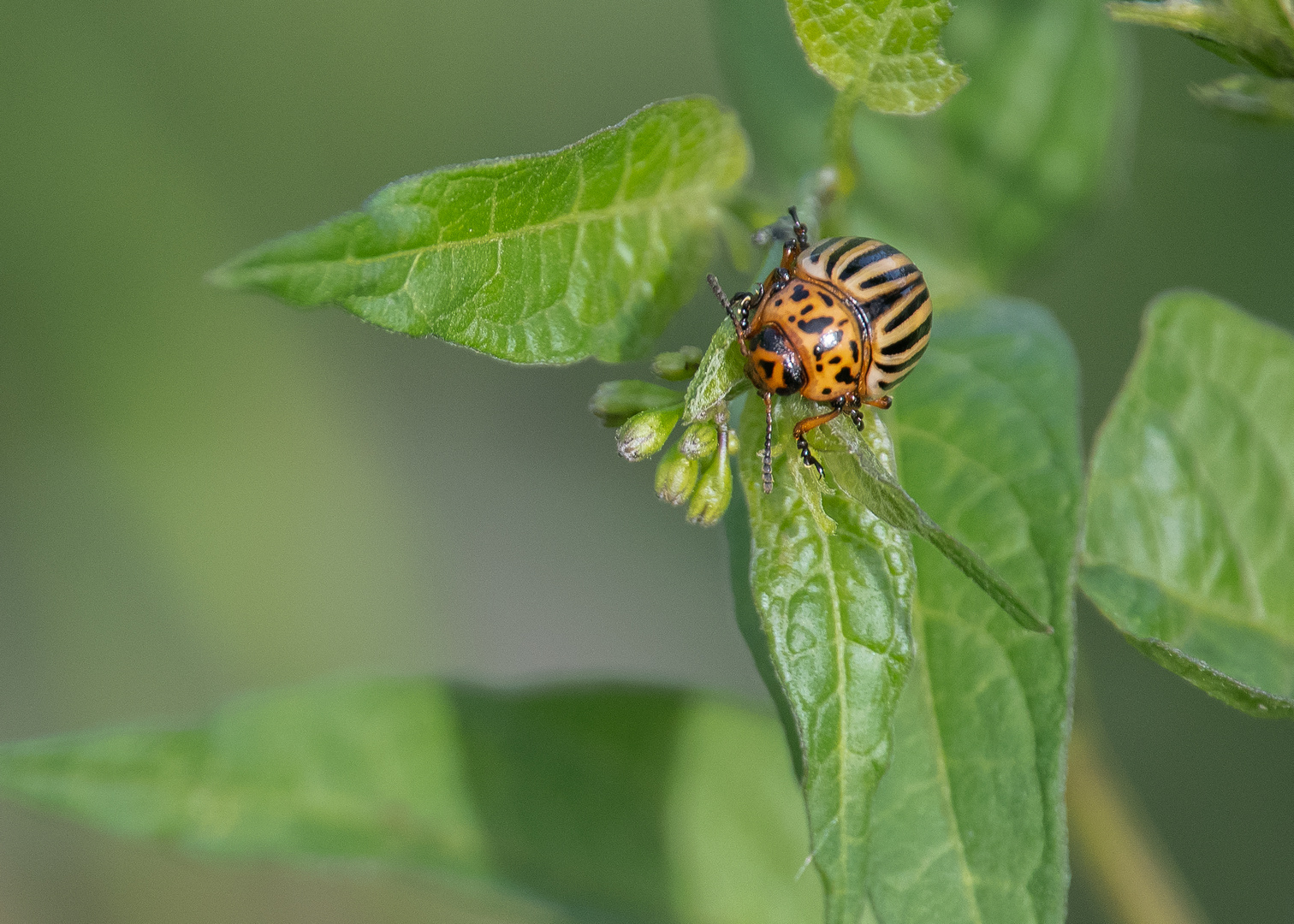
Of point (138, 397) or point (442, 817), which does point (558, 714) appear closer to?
point (442, 817)

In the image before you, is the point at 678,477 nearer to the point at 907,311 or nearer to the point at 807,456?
the point at 807,456

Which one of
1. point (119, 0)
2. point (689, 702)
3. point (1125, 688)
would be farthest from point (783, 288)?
point (119, 0)

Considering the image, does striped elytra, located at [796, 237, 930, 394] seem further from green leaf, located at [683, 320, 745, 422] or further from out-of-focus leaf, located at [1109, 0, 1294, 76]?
out-of-focus leaf, located at [1109, 0, 1294, 76]

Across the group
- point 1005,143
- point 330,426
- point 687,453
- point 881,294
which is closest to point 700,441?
point 687,453

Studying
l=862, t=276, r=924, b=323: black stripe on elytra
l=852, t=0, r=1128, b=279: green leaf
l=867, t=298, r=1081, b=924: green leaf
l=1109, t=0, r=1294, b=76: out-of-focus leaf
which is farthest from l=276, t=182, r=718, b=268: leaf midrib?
l=852, t=0, r=1128, b=279: green leaf

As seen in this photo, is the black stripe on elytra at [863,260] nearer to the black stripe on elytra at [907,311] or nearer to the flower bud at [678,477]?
the black stripe on elytra at [907,311]
